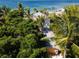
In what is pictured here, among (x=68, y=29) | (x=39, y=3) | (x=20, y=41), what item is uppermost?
(x=39, y=3)

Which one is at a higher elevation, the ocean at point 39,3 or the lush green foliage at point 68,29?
the ocean at point 39,3

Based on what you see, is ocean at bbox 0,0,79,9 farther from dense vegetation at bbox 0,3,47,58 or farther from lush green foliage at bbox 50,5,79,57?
lush green foliage at bbox 50,5,79,57

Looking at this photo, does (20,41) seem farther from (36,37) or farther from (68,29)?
(68,29)

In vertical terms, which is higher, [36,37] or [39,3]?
[39,3]

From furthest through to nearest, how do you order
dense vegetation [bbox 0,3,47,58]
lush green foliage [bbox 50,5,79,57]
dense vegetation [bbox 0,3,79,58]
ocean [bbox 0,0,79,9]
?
1. ocean [bbox 0,0,79,9]
2. dense vegetation [bbox 0,3,47,58]
3. dense vegetation [bbox 0,3,79,58]
4. lush green foliage [bbox 50,5,79,57]

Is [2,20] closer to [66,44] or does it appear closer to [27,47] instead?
[27,47]

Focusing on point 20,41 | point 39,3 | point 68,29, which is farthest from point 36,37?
point 39,3

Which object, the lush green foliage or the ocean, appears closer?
the lush green foliage

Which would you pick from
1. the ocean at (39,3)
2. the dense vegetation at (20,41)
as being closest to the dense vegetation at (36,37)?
the dense vegetation at (20,41)

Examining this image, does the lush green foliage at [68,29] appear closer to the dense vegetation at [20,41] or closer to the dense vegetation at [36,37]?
the dense vegetation at [36,37]

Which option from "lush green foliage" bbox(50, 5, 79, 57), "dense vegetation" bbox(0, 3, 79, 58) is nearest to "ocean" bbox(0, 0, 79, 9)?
"dense vegetation" bbox(0, 3, 79, 58)
